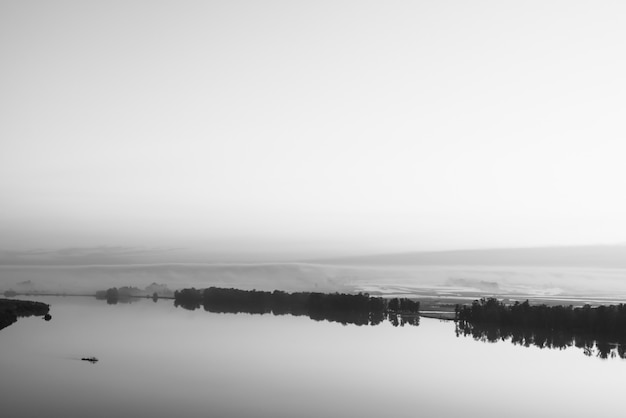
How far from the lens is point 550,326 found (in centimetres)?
13050

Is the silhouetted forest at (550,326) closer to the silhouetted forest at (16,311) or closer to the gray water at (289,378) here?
the gray water at (289,378)

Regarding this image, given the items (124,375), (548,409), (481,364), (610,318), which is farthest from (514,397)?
(610,318)

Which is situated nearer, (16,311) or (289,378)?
(289,378)

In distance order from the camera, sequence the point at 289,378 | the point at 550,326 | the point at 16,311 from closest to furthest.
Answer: the point at 289,378 < the point at 550,326 < the point at 16,311

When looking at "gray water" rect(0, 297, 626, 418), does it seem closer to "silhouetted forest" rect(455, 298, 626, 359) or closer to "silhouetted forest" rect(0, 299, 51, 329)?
"silhouetted forest" rect(455, 298, 626, 359)

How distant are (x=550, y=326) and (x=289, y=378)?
295 feet

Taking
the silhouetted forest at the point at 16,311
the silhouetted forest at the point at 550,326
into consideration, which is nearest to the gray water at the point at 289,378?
the silhouetted forest at the point at 550,326

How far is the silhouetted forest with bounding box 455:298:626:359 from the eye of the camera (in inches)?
3981

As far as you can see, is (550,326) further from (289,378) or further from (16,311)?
(16,311)

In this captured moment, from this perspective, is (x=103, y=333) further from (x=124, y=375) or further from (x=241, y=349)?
(x=124, y=375)

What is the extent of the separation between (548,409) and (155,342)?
55.0 m

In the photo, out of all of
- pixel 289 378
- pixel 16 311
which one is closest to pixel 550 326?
pixel 289 378

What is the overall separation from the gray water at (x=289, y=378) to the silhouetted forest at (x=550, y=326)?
1295 cm

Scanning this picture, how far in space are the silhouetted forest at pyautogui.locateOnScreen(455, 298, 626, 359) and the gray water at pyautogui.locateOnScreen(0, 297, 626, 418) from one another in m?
12.9
